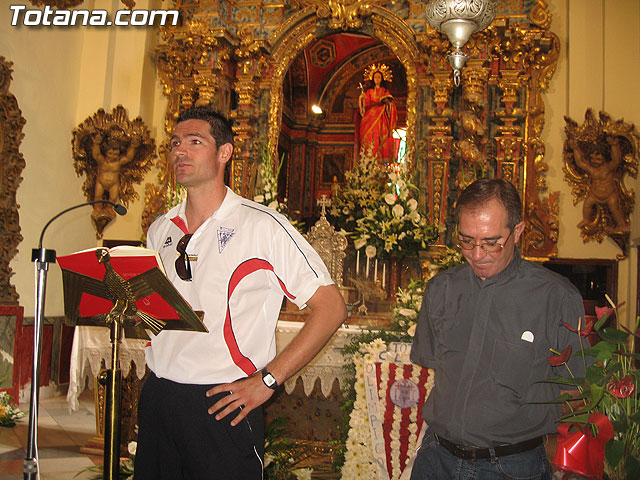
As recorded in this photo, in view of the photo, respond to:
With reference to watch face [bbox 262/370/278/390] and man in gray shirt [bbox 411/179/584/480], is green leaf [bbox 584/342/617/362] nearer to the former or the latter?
man in gray shirt [bbox 411/179/584/480]

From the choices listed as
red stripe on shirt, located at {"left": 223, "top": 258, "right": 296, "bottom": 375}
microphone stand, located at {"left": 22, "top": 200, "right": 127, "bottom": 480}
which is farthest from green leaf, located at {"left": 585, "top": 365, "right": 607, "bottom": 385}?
microphone stand, located at {"left": 22, "top": 200, "right": 127, "bottom": 480}

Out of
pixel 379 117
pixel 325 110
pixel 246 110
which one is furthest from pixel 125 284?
pixel 325 110

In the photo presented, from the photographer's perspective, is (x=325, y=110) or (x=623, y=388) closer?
(x=623, y=388)

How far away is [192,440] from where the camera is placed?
7.00 feet

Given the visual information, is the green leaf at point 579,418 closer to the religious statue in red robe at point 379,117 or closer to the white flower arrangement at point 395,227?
the white flower arrangement at point 395,227

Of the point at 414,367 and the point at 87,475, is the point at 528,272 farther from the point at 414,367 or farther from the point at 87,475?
the point at 87,475

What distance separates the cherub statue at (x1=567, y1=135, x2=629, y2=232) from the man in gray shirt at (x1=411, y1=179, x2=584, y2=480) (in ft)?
19.3

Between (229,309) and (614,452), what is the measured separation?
4.06 ft

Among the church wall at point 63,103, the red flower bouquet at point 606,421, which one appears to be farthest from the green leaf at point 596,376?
the church wall at point 63,103

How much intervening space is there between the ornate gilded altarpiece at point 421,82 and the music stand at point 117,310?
5771 mm

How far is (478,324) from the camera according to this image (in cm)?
213

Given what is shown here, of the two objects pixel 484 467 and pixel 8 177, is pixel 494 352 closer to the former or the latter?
pixel 484 467

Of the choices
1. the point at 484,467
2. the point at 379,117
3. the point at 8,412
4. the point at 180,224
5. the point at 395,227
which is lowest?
the point at 8,412

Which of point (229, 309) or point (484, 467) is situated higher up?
point (229, 309)
